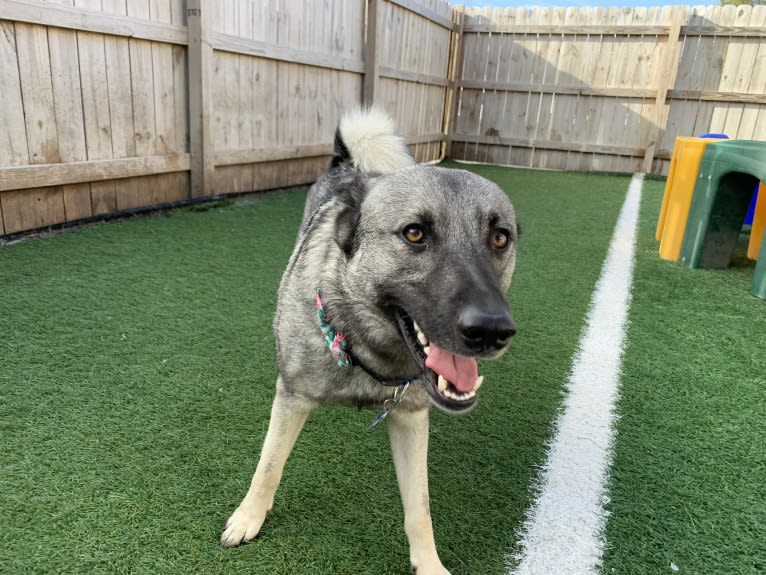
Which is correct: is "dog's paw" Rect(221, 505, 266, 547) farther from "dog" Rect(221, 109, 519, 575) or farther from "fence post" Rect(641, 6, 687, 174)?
"fence post" Rect(641, 6, 687, 174)

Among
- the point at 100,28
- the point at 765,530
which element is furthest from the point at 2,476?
the point at 100,28

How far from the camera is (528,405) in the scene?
100.0 inches

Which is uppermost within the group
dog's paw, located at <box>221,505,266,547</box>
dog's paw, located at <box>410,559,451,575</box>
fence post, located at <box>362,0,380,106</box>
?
fence post, located at <box>362,0,380,106</box>

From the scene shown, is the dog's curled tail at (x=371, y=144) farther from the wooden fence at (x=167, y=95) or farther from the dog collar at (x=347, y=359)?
the wooden fence at (x=167, y=95)

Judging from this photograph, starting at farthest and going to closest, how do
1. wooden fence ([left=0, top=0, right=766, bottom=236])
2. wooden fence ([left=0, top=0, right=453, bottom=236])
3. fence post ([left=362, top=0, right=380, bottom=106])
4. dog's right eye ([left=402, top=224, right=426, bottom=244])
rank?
fence post ([left=362, top=0, right=380, bottom=106]) < wooden fence ([left=0, top=0, right=766, bottom=236]) < wooden fence ([left=0, top=0, right=453, bottom=236]) < dog's right eye ([left=402, top=224, right=426, bottom=244])

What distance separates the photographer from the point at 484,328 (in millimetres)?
1330

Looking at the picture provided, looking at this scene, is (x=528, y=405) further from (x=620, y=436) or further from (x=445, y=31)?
(x=445, y=31)

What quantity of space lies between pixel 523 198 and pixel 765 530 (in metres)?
6.44

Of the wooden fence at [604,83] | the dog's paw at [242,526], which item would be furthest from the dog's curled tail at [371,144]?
the wooden fence at [604,83]

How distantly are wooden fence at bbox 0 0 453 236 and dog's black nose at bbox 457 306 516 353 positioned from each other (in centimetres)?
406

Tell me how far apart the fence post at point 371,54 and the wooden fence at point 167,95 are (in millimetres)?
18

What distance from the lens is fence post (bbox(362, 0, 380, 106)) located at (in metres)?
8.10

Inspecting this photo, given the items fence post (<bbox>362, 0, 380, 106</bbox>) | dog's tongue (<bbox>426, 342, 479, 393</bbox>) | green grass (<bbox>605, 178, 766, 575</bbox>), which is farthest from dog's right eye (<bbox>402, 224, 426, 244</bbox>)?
fence post (<bbox>362, 0, 380, 106</bbox>)

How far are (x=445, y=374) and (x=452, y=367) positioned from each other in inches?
1.2
